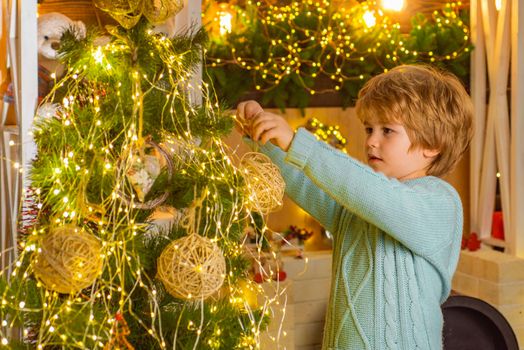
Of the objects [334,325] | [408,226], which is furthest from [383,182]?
[334,325]

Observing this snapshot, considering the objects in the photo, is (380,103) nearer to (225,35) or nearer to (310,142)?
(310,142)

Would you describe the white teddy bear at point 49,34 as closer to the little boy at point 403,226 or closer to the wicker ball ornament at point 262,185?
the little boy at point 403,226

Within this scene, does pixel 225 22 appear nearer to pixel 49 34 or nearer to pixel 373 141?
pixel 49 34

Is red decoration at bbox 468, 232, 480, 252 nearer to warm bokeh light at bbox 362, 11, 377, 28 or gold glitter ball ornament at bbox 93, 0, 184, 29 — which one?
warm bokeh light at bbox 362, 11, 377, 28

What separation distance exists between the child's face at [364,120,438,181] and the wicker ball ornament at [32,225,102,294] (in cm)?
69

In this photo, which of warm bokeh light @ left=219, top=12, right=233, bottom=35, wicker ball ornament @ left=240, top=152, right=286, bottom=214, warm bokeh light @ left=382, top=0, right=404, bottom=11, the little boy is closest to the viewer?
wicker ball ornament @ left=240, top=152, right=286, bottom=214

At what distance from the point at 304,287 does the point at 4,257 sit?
189 centimetres

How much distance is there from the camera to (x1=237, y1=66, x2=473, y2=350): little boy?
166 centimetres

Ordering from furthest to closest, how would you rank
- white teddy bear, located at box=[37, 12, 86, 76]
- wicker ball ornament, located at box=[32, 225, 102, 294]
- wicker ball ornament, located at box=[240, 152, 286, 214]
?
1. white teddy bear, located at box=[37, 12, 86, 76]
2. wicker ball ornament, located at box=[240, 152, 286, 214]
3. wicker ball ornament, located at box=[32, 225, 102, 294]

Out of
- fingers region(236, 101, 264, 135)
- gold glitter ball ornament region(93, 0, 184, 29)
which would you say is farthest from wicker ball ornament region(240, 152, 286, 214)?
gold glitter ball ornament region(93, 0, 184, 29)

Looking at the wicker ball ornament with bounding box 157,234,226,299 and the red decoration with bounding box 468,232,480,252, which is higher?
the wicker ball ornament with bounding box 157,234,226,299

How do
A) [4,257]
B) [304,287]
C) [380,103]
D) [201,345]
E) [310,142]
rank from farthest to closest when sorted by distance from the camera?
1. [304,287]
2. [4,257]
3. [380,103]
4. [310,142]
5. [201,345]

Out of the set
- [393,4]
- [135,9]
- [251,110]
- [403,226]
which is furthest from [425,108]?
[393,4]

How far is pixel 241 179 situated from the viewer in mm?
1437
